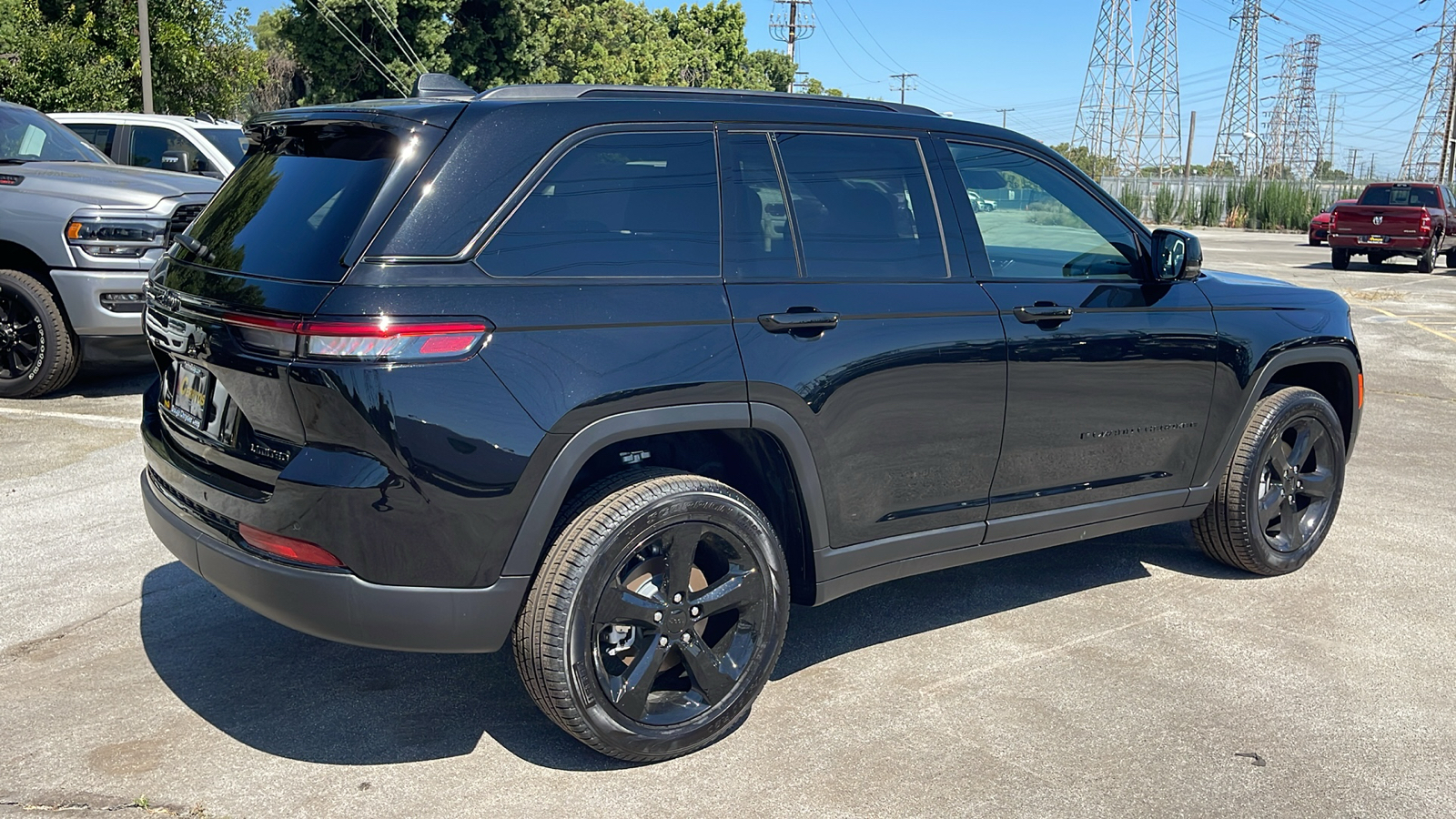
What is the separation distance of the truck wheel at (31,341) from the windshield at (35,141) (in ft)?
3.30

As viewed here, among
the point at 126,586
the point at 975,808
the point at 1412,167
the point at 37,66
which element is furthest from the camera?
the point at 1412,167

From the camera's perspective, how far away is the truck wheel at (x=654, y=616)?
3164 mm

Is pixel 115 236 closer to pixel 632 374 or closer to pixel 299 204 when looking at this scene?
pixel 299 204

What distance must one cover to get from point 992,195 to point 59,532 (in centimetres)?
416

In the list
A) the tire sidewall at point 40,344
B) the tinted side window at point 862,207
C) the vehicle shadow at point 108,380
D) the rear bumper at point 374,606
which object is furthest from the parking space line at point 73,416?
the tinted side window at point 862,207

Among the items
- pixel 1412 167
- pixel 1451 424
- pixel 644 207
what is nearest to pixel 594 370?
pixel 644 207

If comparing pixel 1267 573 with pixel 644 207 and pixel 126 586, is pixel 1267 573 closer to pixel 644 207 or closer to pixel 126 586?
pixel 644 207

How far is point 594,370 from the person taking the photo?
3131mm

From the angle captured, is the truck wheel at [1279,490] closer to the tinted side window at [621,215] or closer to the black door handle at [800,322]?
the black door handle at [800,322]

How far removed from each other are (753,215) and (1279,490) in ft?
9.49

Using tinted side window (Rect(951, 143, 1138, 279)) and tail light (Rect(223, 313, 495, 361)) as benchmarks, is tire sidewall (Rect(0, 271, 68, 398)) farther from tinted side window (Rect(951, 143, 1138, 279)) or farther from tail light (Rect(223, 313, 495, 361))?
tinted side window (Rect(951, 143, 1138, 279))

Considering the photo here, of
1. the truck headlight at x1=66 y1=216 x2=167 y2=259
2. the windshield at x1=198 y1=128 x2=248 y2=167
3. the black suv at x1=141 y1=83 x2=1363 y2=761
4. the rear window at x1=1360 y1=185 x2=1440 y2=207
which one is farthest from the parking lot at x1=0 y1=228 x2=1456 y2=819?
the rear window at x1=1360 y1=185 x2=1440 y2=207

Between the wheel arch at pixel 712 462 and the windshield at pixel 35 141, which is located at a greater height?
the windshield at pixel 35 141

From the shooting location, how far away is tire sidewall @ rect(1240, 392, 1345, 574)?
194 inches
